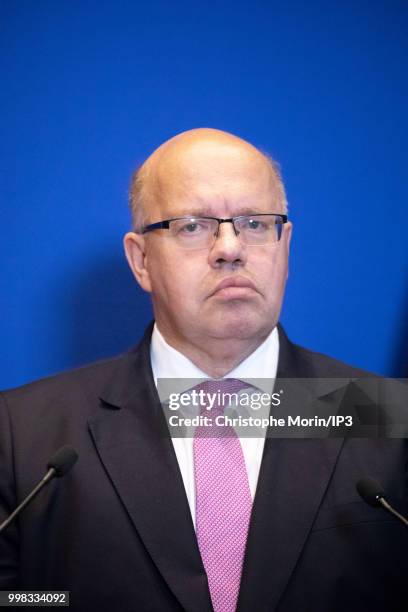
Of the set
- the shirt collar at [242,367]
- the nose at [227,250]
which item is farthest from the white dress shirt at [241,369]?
the nose at [227,250]

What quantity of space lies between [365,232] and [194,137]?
68 centimetres

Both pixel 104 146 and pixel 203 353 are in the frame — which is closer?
pixel 203 353

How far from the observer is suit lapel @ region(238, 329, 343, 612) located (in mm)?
1124

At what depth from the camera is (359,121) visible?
1866mm

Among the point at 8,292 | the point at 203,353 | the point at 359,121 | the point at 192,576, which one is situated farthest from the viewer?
the point at 359,121

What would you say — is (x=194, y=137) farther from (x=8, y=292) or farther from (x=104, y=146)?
(x=8, y=292)

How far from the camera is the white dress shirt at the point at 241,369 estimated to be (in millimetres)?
1307

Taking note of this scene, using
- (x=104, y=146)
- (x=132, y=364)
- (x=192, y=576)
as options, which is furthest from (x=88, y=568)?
(x=104, y=146)

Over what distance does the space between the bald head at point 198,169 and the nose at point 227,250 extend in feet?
0.32

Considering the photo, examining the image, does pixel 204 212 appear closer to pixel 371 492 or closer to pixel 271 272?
pixel 271 272

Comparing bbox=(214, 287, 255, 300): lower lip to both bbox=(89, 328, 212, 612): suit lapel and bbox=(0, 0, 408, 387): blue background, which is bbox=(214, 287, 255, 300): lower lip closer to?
bbox=(89, 328, 212, 612): suit lapel

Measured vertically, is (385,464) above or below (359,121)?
below

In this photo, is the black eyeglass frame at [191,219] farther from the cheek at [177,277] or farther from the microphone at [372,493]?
the microphone at [372,493]

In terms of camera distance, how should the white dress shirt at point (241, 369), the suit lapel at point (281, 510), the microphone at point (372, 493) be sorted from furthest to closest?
the white dress shirt at point (241, 369) < the suit lapel at point (281, 510) < the microphone at point (372, 493)
